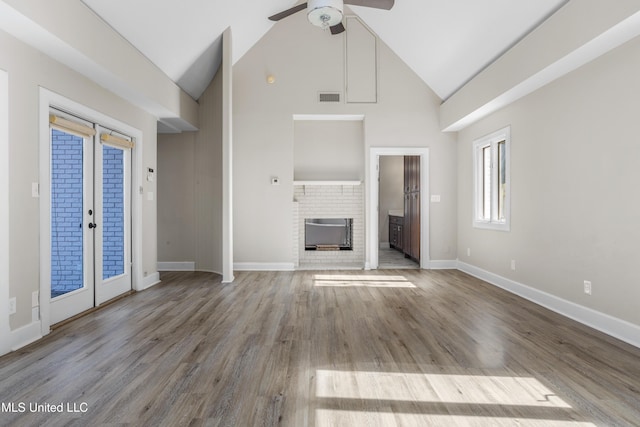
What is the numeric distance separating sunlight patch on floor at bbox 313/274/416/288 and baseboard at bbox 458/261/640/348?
3.92 feet

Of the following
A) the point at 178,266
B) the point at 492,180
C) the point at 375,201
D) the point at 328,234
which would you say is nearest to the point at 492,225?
the point at 492,180

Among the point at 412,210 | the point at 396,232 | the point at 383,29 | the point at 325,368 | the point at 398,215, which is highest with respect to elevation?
the point at 383,29

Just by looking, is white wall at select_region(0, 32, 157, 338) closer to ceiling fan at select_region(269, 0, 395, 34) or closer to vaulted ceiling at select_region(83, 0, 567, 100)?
vaulted ceiling at select_region(83, 0, 567, 100)

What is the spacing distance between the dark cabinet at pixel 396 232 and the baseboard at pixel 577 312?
3.04m

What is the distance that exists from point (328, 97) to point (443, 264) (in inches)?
140

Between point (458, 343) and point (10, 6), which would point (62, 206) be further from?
point (458, 343)

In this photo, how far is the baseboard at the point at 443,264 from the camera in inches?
242

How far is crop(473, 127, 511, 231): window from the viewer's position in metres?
4.69

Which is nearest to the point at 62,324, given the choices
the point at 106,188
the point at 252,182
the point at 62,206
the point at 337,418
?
the point at 62,206

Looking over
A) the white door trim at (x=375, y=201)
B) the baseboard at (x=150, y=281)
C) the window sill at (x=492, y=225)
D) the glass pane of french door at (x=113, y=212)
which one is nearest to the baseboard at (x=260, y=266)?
the baseboard at (x=150, y=281)

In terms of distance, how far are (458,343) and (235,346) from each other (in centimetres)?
175

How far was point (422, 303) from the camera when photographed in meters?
3.95

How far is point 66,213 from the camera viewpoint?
340 cm

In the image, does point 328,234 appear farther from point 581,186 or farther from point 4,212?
point 4,212
